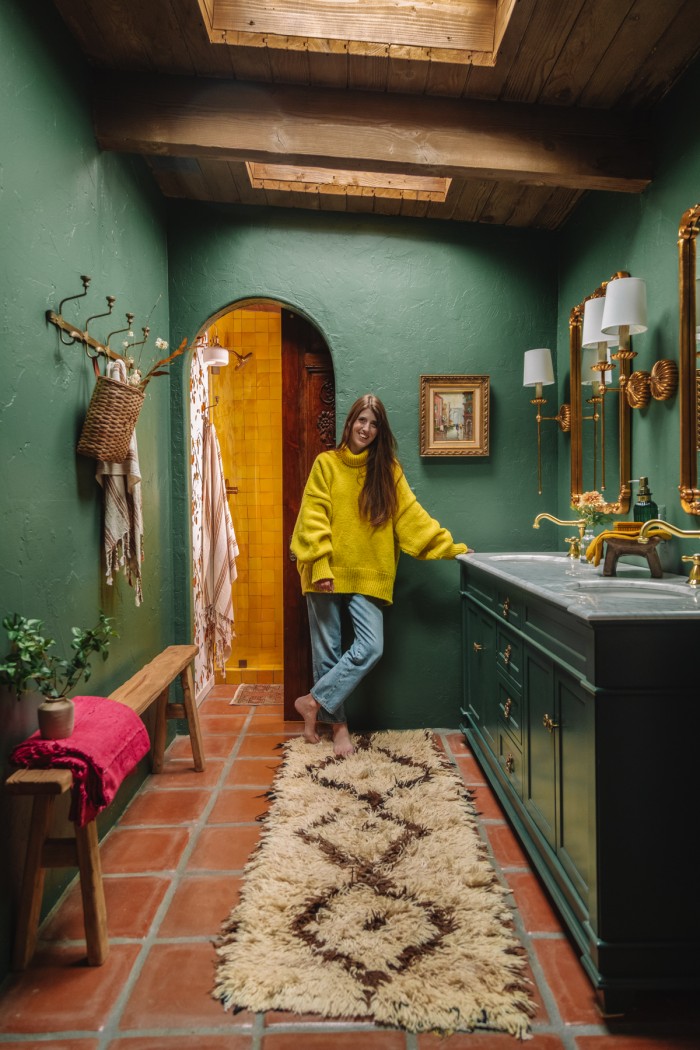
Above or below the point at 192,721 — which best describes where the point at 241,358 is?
above

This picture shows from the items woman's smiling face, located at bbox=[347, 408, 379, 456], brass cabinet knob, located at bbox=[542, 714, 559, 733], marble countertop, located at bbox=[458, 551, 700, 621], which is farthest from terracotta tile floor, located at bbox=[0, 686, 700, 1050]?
woman's smiling face, located at bbox=[347, 408, 379, 456]

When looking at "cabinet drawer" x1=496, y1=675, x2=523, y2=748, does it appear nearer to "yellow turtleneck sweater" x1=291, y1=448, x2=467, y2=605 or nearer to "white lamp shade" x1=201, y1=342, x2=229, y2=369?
"yellow turtleneck sweater" x1=291, y1=448, x2=467, y2=605

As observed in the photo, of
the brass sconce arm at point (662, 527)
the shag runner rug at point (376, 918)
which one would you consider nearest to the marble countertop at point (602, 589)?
the brass sconce arm at point (662, 527)

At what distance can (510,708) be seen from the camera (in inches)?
91.6

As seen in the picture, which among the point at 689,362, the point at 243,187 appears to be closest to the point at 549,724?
the point at 689,362

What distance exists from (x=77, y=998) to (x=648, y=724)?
1.51 meters

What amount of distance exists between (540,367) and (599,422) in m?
0.44

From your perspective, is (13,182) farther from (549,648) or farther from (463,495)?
(463,495)

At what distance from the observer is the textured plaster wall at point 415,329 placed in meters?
3.23

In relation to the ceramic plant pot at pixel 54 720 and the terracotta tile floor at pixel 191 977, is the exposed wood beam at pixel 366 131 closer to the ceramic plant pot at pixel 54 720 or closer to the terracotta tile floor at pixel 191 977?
the ceramic plant pot at pixel 54 720

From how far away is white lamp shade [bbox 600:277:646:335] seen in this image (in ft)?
7.25

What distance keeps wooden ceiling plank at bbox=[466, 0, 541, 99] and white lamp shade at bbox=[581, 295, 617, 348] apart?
83 centimetres

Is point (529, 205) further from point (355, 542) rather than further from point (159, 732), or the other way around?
point (159, 732)

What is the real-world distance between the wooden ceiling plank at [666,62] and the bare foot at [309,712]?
2775 mm
